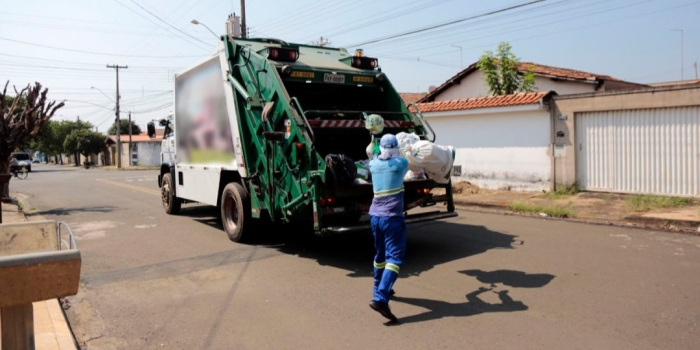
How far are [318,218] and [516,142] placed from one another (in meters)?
8.93

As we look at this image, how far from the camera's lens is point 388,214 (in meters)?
5.13

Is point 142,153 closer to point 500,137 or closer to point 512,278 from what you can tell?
point 500,137

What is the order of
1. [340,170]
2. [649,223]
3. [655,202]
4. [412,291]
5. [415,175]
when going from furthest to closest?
[655,202] → [649,223] → [415,175] → [340,170] → [412,291]

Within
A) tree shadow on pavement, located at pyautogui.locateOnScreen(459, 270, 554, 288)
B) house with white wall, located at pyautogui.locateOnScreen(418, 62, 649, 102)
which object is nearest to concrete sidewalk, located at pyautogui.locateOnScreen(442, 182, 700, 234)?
tree shadow on pavement, located at pyautogui.locateOnScreen(459, 270, 554, 288)

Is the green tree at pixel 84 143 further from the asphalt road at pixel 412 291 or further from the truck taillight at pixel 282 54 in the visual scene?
the truck taillight at pixel 282 54

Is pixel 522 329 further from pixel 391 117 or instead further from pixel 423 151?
pixel 391 117

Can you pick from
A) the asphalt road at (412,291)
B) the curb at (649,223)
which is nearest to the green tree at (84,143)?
the asphalt road at (412,291)

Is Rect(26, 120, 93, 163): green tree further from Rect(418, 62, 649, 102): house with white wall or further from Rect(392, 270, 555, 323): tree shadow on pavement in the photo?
Rect(392, 270, 555, 323): tree shadow on pavement

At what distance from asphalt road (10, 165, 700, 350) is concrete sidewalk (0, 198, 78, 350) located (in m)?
0.17

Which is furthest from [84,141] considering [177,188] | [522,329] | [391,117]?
[522,329]

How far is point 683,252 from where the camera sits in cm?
721

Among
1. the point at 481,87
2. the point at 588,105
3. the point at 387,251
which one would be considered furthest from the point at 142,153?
the point at 387,251

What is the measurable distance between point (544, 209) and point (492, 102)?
15.0 feet

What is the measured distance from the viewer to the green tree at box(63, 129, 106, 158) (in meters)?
58.2
